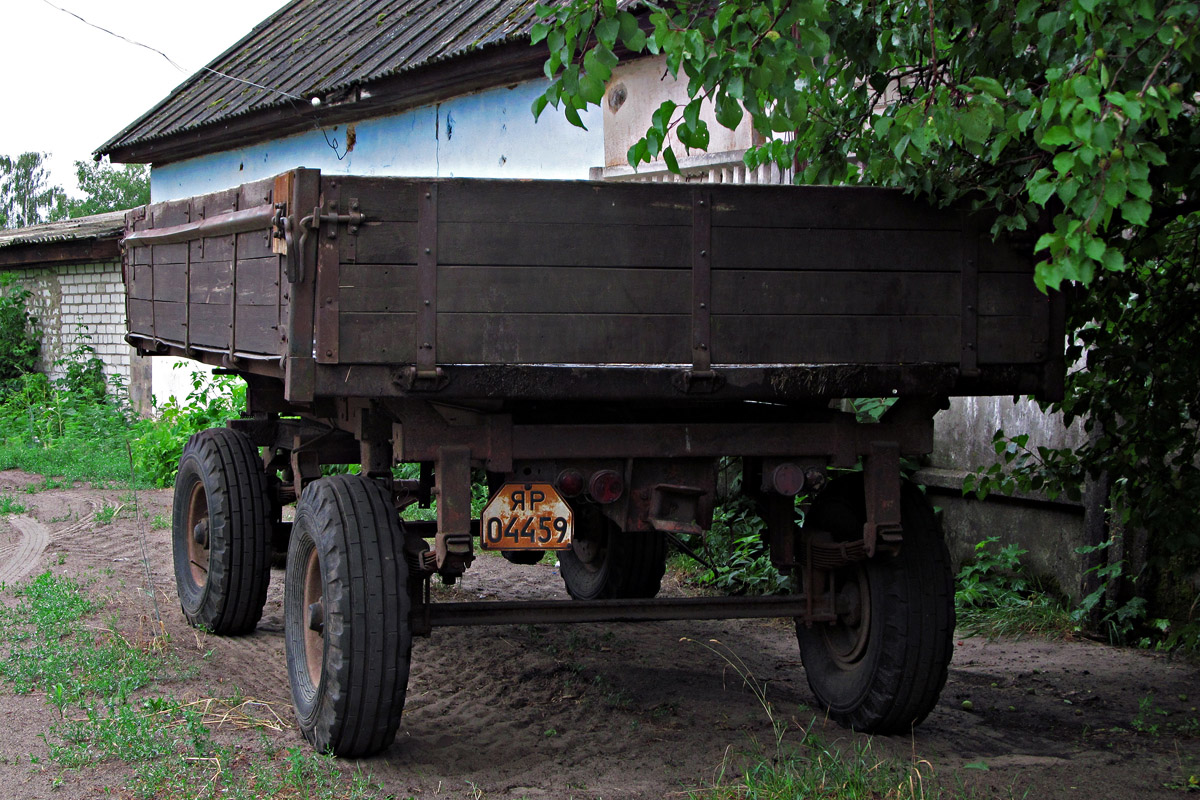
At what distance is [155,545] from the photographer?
8258 mm

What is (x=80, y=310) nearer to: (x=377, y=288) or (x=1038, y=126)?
(x=377, y=288)

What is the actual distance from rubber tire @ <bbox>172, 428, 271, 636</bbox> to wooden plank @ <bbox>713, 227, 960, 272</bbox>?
9.45 ft

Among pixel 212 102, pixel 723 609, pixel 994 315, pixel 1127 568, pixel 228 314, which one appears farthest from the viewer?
pixel 212 102

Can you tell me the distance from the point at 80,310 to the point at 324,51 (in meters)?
6.71

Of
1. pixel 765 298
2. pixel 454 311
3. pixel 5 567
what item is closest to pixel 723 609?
pixel 765 298

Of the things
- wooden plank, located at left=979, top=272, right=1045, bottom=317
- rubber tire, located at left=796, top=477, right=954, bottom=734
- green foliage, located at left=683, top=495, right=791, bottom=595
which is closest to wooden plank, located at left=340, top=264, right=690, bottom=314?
wooden plank, located at left=979, top=272, right=1045, bottom=317

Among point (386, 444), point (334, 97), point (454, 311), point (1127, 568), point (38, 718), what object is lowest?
point (38, 718)

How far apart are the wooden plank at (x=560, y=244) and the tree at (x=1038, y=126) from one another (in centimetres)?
26

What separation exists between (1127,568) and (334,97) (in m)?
7.99

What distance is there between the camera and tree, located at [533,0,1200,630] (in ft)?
9.09

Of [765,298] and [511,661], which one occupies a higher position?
[765,298]

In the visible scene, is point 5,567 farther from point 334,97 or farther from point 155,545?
point 334,97

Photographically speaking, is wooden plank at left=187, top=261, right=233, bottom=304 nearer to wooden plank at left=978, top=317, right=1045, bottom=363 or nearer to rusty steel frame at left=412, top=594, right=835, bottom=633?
rusty steel frame at left=412, top=594, right=835, bottom=633

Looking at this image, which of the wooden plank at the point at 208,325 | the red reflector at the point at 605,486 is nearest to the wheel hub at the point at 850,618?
the red reflector at the point at 605,486
